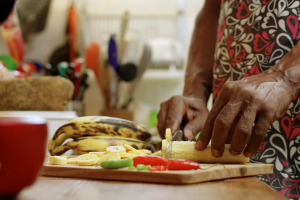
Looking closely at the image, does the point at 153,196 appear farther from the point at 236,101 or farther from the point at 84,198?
the point at 236,101

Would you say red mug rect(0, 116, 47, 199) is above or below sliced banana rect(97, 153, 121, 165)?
above

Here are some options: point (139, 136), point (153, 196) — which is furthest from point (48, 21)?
point (153, 196)

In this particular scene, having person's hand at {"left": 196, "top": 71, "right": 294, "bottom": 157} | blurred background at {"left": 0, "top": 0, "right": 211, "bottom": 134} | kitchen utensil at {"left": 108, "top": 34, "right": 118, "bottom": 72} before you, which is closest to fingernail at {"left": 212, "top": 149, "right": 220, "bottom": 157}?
person's hand at {"left": 196, "top": 71, "right": 294, "bottom": 157}

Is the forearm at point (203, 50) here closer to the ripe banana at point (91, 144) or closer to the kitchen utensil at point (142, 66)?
the ripe banana at point (91, 144)

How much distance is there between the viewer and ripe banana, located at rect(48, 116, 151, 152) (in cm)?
69

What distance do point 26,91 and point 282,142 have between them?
2.76 ft

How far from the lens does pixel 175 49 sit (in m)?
2.30

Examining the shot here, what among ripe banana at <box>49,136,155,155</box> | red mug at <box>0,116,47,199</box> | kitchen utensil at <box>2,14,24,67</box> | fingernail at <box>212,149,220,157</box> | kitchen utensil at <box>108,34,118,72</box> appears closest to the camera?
→ red mug at <box>0,116,47,199</box>

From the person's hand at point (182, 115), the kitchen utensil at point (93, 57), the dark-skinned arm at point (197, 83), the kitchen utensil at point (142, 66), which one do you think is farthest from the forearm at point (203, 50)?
the kitchen utensil at point (93, 57)

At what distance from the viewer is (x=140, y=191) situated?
Answer: 1.27 feet

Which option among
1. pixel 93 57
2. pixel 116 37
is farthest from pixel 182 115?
pixel 116 37

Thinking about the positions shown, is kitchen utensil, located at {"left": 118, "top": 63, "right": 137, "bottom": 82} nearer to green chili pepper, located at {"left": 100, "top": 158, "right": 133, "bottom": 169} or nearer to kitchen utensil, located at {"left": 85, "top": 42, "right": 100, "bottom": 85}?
kitchen utensil, located at {"left": 85, "top": 42, "right": 100, "bottom": 85}

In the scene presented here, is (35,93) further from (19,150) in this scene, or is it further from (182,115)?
(19,150)

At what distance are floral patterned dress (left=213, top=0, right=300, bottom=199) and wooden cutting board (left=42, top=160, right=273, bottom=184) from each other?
0.26 metres
